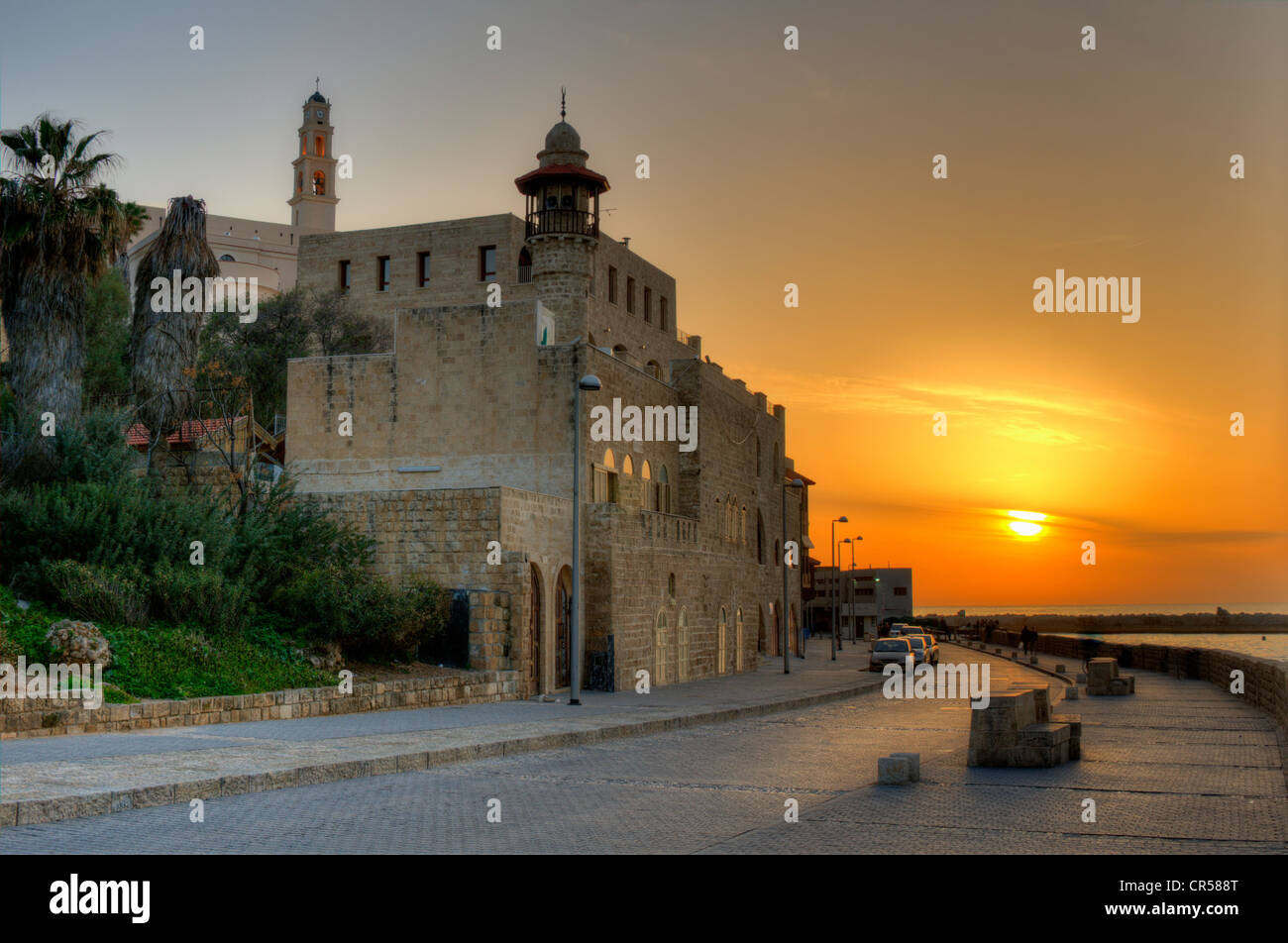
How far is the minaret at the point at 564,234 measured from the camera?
136 ft

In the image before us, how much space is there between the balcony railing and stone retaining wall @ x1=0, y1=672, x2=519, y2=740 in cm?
2215

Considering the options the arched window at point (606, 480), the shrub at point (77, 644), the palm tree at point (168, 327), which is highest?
the palm tree at point (168, 327)

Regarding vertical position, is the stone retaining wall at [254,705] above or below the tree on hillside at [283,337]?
below

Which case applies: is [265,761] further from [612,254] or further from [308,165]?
[308,165]

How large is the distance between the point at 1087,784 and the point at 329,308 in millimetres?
46594

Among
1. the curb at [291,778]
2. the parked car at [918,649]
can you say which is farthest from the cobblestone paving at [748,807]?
the parked car at [918,649]

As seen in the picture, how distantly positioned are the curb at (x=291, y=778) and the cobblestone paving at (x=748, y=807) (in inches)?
6.3

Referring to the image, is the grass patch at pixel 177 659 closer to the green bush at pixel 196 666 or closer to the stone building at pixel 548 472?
the green bush at pixel 196 666

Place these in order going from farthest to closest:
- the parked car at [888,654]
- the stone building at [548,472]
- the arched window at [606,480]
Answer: the parked car at [888,654] < the arched window at [606,480] < the stone building at [548,472]

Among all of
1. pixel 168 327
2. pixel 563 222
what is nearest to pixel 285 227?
pixel 563 222

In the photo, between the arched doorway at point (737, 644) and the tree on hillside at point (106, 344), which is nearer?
the arched doorway at point (737, 644)

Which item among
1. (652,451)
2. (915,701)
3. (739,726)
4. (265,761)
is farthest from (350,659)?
(652,451)

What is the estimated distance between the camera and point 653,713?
66.0 ft

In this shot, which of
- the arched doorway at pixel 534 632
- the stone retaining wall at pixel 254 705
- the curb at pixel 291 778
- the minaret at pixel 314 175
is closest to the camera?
the curb at pixel 291 778
